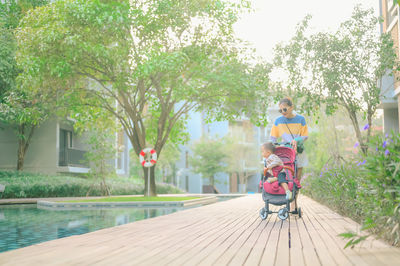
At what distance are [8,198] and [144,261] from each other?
51.2 ft

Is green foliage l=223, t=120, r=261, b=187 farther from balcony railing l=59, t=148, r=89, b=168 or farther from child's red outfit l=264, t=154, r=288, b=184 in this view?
child's red outfit l=264, t=154, r=288, b=184

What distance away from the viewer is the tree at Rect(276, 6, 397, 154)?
14258 mm

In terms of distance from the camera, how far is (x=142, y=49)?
632 inches

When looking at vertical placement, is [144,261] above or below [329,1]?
below

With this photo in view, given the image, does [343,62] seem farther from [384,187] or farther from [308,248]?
[308,248]

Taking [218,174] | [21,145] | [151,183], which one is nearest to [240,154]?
[218,174]

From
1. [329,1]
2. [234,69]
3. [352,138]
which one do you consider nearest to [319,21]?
[329,1]

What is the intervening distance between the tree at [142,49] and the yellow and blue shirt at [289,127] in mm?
7078

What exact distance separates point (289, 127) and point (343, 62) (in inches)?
300

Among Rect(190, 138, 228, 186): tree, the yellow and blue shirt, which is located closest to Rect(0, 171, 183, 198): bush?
the yellow and blue shirt

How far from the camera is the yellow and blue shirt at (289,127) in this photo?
7598 mm

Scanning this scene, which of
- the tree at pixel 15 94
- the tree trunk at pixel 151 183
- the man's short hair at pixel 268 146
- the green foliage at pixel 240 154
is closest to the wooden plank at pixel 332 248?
the man's short hair at pixel 268 146

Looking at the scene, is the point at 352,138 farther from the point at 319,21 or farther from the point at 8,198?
the point at 8,198

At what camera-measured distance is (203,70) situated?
16.9m
